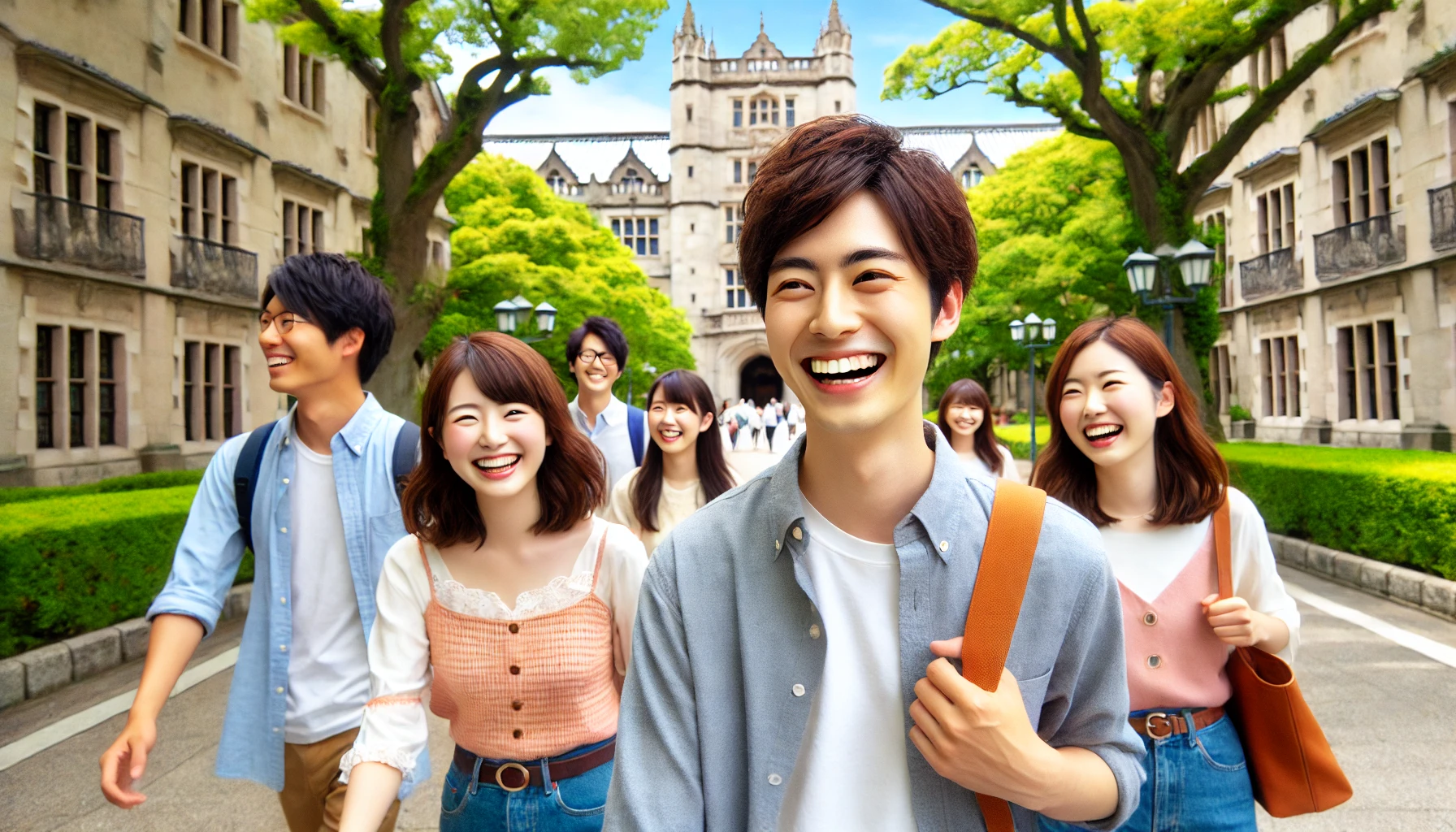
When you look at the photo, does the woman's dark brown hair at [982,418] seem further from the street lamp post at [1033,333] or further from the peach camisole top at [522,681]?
the street lamp post at [1033,333]

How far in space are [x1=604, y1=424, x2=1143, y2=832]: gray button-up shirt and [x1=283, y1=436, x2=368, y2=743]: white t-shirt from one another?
1.47 meters

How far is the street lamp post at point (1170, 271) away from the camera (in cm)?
1085

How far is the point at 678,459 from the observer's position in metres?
4.41

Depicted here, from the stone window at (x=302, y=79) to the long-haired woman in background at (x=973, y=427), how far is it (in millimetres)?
15309

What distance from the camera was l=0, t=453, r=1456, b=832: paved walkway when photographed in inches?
150

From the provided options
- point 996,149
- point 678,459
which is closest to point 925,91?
point 678,459

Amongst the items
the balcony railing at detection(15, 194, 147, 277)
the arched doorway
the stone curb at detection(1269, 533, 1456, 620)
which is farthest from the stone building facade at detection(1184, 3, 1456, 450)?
the arched doorway

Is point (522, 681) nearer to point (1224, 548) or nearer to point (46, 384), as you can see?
point (1224, 548)

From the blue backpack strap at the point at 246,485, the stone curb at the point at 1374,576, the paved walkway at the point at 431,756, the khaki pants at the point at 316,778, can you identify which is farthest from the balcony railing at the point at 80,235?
the khaki pants at the point at 316,778

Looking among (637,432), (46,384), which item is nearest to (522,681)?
(637,432)

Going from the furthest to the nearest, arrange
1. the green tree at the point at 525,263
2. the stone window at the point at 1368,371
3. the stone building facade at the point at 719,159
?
the stone building facade at the point at 719,159 < the green tree at the point at 525,263 < the stone window at the point at 1368,371

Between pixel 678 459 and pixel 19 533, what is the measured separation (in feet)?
14.1

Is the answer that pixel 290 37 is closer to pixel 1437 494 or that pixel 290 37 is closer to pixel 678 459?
pixel 678 459

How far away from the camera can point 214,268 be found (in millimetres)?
15039
